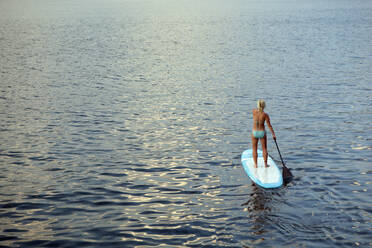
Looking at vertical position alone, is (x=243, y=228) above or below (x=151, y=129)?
below

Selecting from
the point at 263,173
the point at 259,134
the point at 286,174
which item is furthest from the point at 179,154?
the point at 286,174

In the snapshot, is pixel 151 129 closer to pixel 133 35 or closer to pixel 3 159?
pixel 3 159

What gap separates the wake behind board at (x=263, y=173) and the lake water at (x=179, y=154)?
0.31 m

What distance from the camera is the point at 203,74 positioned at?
41.7m

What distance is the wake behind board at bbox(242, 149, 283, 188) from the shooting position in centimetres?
1488

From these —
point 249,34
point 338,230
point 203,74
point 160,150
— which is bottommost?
point 338,230

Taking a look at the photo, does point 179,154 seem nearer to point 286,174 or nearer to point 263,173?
point 263,173

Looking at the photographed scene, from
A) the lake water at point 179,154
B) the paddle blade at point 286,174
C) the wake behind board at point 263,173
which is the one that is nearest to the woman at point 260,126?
the wake behind board at point 263,173

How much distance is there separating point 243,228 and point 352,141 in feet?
34.6

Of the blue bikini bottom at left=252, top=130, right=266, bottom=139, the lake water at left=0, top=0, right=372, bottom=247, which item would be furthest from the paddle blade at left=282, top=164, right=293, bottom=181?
the blue bikini bottom at left=252, top=130, right=266, bottom=139

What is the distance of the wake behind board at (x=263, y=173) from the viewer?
14875 millimetres

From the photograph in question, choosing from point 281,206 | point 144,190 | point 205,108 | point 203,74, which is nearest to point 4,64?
point 203,74

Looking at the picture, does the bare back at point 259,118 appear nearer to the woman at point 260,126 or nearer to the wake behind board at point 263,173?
the woman at point 260,126

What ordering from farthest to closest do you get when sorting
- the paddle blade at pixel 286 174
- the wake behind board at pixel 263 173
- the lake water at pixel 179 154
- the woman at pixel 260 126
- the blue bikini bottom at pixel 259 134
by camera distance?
the blue bikini bottom at pixel 259 134
the paddle blade at pixel 286 174
the woman at pixel 260 126
the wake behind board at pixel 263 173
the lake water at pixel 179 154
